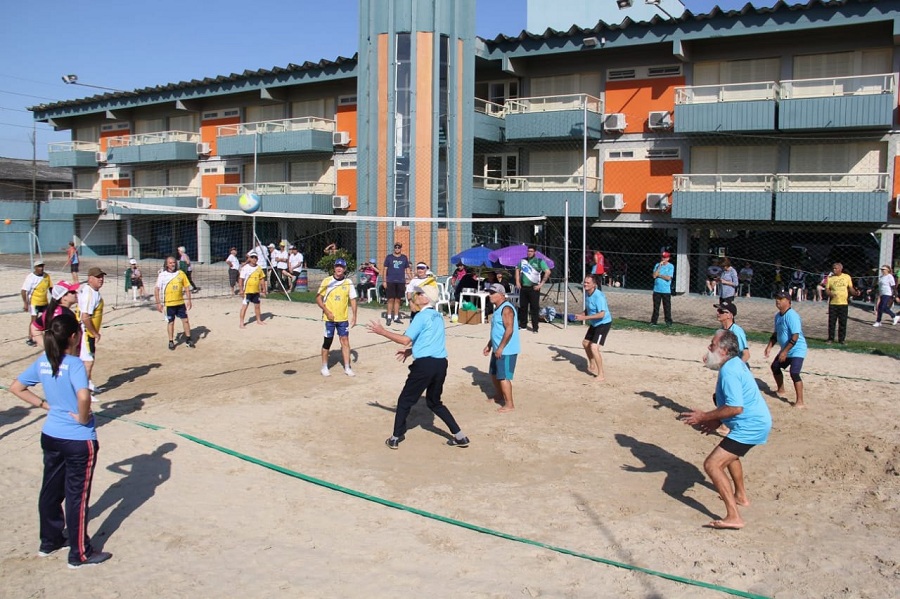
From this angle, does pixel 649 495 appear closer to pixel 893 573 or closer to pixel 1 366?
pixel 893 573

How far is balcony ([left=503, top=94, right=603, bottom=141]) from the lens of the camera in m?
24.2

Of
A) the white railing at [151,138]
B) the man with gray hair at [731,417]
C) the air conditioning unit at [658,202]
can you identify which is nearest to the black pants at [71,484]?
the man with gray hair at [731,417]

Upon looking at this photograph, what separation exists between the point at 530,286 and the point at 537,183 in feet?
37.1

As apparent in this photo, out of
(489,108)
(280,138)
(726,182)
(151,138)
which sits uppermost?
(151,138)

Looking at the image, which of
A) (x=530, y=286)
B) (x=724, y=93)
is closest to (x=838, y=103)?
(x=724, y=93)

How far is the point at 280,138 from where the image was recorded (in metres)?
30.2

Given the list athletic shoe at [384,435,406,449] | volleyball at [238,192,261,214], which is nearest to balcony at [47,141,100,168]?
volleyball at [238,192,261,214]

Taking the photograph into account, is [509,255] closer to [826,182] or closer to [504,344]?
[504,344]

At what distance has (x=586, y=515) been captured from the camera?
6.19m

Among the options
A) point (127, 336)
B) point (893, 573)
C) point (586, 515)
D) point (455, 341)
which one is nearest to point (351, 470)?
point (586, 515)

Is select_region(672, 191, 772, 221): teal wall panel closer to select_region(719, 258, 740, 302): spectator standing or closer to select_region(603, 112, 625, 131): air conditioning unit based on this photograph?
select_region(603, 112, 625, 131): air conditioning unit

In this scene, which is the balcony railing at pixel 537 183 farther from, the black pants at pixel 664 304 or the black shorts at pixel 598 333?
the black shorts at pixel 598 333

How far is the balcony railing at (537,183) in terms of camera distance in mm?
24938

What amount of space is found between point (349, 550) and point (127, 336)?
10648 millimetres
